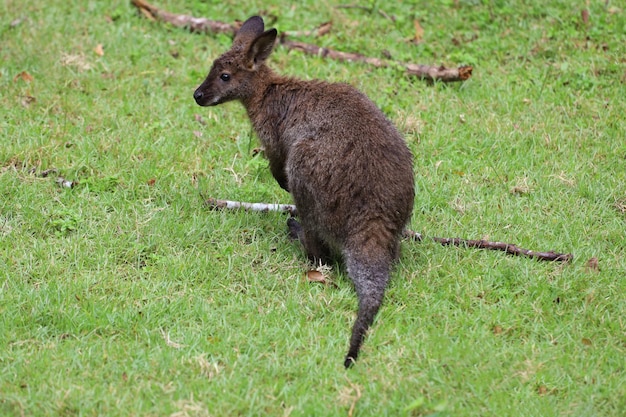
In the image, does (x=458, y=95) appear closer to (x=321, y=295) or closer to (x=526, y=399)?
(x=321, y=295)

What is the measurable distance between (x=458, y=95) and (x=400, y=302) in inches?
120

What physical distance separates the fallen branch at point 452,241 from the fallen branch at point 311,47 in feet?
7.69

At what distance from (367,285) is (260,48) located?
1.91 metres

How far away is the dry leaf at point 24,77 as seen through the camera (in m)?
7.52

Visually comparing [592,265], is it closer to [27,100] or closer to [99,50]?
[27,100]

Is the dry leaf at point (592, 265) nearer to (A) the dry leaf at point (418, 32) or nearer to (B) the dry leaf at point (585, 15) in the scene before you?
(A) the dry leaf at point (418, 32)

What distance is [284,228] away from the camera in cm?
593

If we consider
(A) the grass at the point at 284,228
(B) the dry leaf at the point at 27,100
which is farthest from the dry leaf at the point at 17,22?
(B) the dry leaf at the point at 27,100

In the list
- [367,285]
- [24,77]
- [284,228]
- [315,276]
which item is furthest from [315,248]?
[24,77]

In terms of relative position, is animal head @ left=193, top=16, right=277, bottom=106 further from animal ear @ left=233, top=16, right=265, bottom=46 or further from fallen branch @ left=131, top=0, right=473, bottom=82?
fallen branch @ left=131, top=0, right=473, bottom=82

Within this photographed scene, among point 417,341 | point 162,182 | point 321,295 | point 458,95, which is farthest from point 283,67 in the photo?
point 417,341

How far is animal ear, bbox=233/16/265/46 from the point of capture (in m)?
6.10

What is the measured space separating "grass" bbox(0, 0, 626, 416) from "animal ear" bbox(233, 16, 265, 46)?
965 mm

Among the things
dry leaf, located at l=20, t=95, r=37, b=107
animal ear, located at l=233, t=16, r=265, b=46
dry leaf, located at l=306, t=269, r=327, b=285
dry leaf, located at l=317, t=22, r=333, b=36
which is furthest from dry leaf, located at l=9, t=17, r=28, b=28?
dry leaf, located at l=306, t=269, r=327, b=285
